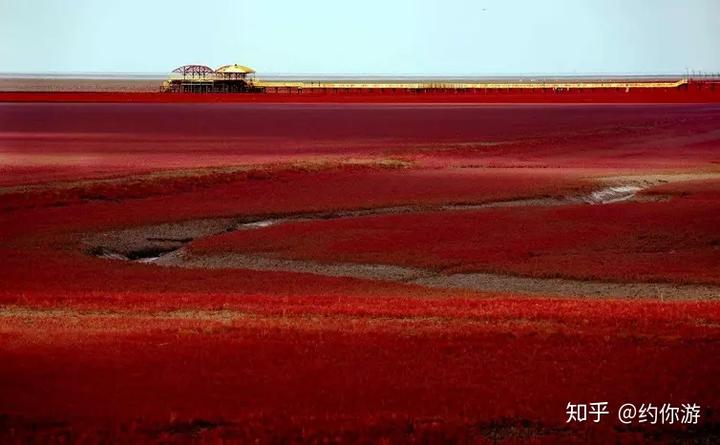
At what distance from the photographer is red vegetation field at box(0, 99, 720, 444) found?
40.4 feet

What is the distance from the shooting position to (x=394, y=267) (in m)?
25.9

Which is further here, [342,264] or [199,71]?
[199,71]

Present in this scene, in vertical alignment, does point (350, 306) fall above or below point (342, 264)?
above

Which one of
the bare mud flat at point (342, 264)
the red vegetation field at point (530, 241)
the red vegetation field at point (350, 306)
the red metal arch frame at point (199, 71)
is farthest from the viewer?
the red metal arch frame at point (199, 71)

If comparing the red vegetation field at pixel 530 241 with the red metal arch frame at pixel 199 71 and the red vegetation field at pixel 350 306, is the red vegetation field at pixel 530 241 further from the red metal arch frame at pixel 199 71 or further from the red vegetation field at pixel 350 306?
the red metal arch frame at pixel 199 71

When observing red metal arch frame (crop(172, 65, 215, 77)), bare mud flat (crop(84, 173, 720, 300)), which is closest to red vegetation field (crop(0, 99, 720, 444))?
bare mud flat (crop(84, 173, 720, 300))

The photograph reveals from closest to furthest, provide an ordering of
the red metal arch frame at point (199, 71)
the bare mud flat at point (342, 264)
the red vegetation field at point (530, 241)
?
the bare mud flat at point (342, 264), the red vegetation field at point (530, 241), the red metal arch frame at point (199, 71)

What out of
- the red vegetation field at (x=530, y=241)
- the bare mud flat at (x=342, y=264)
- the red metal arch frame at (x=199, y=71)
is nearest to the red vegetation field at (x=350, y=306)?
the red vegetation field at (x=530, y=241)

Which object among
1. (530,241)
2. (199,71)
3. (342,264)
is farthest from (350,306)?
(199,71)

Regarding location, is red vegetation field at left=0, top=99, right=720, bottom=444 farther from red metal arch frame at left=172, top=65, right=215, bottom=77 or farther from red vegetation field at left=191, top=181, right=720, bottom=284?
red metal arch frame at left=172, top=65, right=215, bottom=77

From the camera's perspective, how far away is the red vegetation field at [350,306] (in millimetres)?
12320

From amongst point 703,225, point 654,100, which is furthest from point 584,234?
point 654,100

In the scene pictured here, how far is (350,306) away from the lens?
19.0 metres

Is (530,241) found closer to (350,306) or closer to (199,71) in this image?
(350,306)
